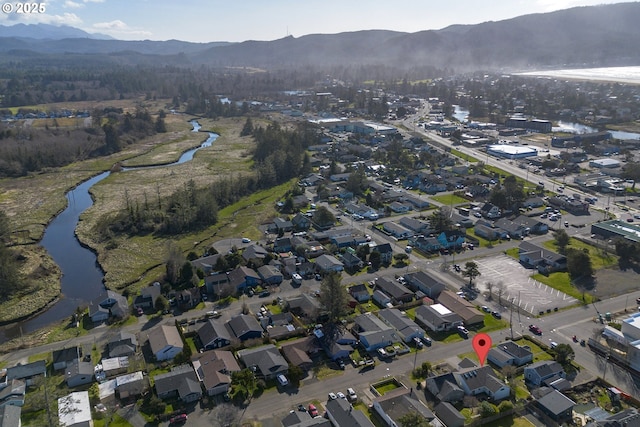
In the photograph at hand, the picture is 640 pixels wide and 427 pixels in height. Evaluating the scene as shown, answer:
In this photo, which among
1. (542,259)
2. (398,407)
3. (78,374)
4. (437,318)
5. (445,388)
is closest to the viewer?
(398,407)

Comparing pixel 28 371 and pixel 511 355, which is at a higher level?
pixel 511 355

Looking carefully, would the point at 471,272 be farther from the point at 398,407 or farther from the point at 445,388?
the point at 398,407

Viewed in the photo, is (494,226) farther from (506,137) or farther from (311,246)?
(506,137)

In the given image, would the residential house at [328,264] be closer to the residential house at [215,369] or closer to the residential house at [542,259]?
the residential house at [215,369]

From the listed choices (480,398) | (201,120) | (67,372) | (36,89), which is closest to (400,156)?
(480,398)

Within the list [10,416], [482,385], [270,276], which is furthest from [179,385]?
[482,385]

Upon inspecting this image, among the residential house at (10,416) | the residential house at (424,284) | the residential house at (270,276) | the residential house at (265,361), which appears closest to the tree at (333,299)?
the residential house at (265,361)
